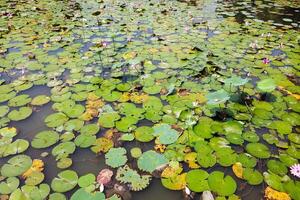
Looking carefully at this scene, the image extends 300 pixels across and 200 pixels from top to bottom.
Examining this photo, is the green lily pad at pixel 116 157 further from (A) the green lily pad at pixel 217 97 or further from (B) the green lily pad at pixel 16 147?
(A) the green lily pad at pixel 217 97

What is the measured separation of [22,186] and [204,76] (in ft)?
10.4

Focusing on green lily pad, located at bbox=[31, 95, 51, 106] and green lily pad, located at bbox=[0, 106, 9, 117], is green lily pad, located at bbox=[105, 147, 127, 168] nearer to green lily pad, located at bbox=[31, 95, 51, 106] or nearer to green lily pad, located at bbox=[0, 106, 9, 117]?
green lily pad, located at bbox=[31, 95, 51, 106]

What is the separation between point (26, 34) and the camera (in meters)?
6.31

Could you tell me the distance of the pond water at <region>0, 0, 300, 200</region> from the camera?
2545 mm

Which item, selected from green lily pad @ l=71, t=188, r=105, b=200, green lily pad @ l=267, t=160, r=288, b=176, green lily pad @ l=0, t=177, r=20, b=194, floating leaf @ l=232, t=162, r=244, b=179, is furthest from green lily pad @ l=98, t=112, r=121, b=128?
green lily pad @ l=267, t=160, r=288, b=176

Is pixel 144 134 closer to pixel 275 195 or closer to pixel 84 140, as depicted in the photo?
pixel 84 140

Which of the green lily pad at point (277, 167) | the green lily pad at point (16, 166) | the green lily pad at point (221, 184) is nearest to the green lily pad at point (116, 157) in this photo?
the green lily pad at point (16, 166)

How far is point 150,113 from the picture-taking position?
11.4ft

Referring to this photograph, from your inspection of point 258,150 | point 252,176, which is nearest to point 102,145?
point 252,176

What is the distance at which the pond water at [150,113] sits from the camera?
2.54 m

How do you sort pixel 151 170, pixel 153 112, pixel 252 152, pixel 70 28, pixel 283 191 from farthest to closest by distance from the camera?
pixel 70 28 → pixel 153 112 → pixel 252 152 → pixel 151 170 → pixel 283 191

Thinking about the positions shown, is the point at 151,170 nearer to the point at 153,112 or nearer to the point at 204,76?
the point at 153,112

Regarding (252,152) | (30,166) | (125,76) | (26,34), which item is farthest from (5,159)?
(26,34)

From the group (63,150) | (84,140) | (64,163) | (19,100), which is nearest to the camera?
(64,163)
